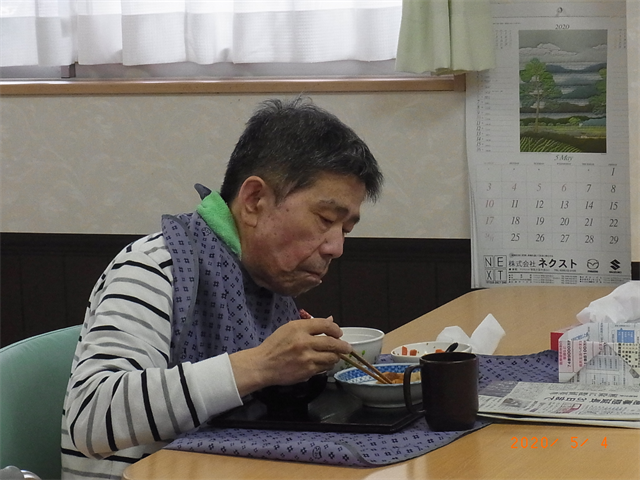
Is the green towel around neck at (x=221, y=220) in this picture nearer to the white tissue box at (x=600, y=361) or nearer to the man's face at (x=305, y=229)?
the man's face at (x=305, y=229)

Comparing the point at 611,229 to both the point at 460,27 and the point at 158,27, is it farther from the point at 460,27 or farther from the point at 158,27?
the point at 158,27

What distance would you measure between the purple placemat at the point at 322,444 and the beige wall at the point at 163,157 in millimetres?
1588

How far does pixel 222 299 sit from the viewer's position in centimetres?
138

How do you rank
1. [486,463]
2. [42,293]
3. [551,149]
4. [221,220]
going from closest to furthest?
[486,463]
[221,220]
[551,149]
[42,293]

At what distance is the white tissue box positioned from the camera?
4.38 ft

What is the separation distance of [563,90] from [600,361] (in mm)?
1422

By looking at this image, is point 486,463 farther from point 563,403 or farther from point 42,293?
point 42,293

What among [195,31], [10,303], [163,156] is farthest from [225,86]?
[10,303]

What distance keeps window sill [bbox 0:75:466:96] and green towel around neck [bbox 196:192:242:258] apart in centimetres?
134

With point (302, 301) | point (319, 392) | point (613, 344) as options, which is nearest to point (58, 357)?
point (319, 392)

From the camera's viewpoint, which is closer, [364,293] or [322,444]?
[322,444]

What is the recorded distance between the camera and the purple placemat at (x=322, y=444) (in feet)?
3.45

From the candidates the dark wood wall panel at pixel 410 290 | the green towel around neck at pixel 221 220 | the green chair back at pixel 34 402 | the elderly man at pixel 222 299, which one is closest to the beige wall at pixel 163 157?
the dark wood wall panel at pixel 410 290

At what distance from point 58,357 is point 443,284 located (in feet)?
5.03
